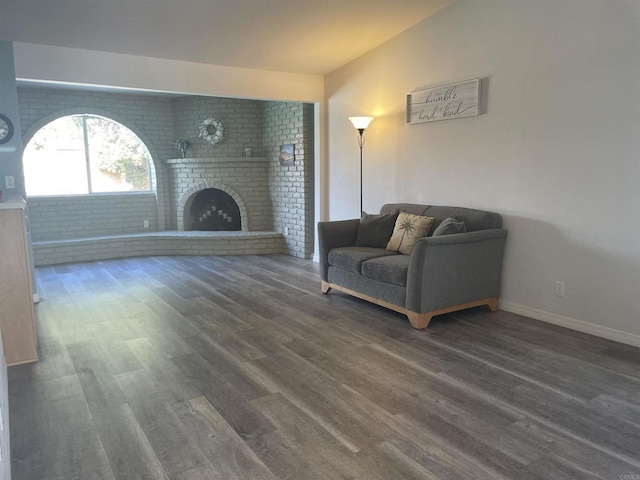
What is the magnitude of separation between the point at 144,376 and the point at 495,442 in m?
2.03

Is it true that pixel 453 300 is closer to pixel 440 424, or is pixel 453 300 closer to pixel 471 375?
pixel 471 375

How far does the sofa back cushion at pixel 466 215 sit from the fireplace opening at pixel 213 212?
146 inches

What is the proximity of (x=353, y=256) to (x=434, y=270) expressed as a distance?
868mm

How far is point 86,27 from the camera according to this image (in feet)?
13.2

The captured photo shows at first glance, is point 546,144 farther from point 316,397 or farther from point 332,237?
point 316,397

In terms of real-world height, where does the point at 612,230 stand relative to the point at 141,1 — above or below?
below

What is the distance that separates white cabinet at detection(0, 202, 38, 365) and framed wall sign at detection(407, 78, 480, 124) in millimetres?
3551

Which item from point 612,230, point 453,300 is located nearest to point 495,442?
point 453,300

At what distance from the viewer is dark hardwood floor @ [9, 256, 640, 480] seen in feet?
6.41

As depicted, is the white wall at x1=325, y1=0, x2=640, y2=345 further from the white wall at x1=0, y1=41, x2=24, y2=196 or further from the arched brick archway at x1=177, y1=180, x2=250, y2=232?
the white wall at x1=0, y1=41, x2=24, y2=196

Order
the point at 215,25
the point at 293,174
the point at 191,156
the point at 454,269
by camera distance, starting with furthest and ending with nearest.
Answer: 1. the point at 191,156
2. the point at 293,174
3. the point at 215,25
4. the point at 454,269

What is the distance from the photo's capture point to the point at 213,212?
7492 millimetres

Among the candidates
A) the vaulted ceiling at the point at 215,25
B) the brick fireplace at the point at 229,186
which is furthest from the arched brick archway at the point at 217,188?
the vaulted ceiling at the point at 215,25

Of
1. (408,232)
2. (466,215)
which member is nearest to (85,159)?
(408,232)
